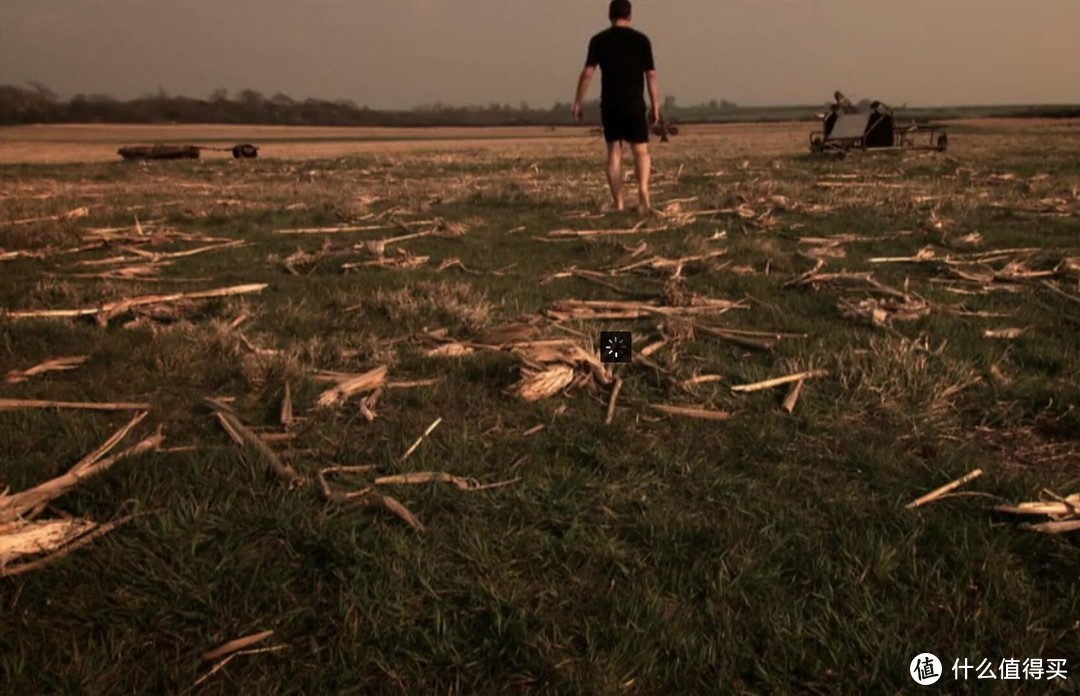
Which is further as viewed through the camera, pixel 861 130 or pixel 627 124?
pixel 861 130

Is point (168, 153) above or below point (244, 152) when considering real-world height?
below

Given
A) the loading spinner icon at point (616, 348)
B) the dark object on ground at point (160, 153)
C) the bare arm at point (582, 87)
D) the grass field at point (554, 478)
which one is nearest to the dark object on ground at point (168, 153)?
the dark object on ground at point (160, 153)

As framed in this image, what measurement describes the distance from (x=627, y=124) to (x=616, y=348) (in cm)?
655

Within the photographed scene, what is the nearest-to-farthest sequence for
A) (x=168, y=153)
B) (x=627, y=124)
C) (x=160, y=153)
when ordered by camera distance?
(x=627, y=124), (x=160, y=153), (x=168, y=153)

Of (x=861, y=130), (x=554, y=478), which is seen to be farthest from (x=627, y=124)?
(x=861, y=130)

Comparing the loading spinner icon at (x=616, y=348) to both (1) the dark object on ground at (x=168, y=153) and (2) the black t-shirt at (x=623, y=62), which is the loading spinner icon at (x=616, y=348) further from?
(1) the dark object on ground at (x=168, y=153)

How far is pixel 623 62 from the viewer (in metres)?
9.71

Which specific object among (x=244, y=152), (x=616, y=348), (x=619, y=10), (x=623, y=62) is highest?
(x=244, y=152)

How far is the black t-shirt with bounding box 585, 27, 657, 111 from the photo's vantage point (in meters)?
9.69

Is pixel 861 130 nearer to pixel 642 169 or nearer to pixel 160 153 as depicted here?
pixel 642 169

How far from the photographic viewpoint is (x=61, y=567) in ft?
7.72

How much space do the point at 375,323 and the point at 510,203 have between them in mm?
7615

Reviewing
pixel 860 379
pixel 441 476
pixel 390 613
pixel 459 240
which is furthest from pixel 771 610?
pixel 459 240

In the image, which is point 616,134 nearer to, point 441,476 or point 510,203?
point 510,203
